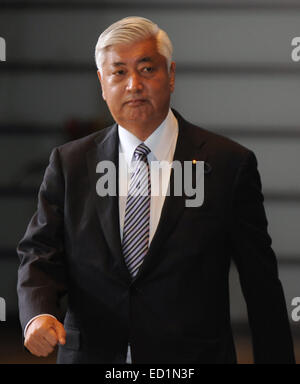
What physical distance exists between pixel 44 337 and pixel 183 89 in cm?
255

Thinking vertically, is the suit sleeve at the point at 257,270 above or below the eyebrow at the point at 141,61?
below

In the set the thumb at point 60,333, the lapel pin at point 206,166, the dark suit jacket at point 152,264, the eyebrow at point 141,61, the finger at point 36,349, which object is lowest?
the finger at point 36,349

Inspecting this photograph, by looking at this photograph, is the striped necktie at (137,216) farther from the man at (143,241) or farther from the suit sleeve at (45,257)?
the suit sleeve at (45,257)

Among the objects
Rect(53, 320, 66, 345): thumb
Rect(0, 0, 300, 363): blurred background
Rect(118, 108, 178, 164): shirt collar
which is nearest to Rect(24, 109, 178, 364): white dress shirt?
Rect(118, 108, 178, 164): shirt collar

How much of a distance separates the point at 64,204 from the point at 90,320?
1.04 ft

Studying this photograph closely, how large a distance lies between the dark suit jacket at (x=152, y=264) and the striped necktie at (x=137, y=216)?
38 millimetres

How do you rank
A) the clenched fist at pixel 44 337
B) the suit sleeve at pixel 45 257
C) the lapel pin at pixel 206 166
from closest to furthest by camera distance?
the clenched fist at pixel 44 337
the suit sleeve at pixel 45 257
the lapel pin at pixel 206 166

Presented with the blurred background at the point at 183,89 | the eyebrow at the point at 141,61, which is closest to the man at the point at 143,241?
the eyebrow at the point at 141,61

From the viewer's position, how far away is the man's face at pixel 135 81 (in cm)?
176

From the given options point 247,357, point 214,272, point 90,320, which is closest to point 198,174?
point 214,272

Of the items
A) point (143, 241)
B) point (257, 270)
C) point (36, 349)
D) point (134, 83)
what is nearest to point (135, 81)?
point (134, 83)

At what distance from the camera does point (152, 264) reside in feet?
5.70

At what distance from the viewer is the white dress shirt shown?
5.99 feet

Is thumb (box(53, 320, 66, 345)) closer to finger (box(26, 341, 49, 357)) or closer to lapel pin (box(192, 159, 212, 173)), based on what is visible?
finger (box(26, 341, 49, 357))
